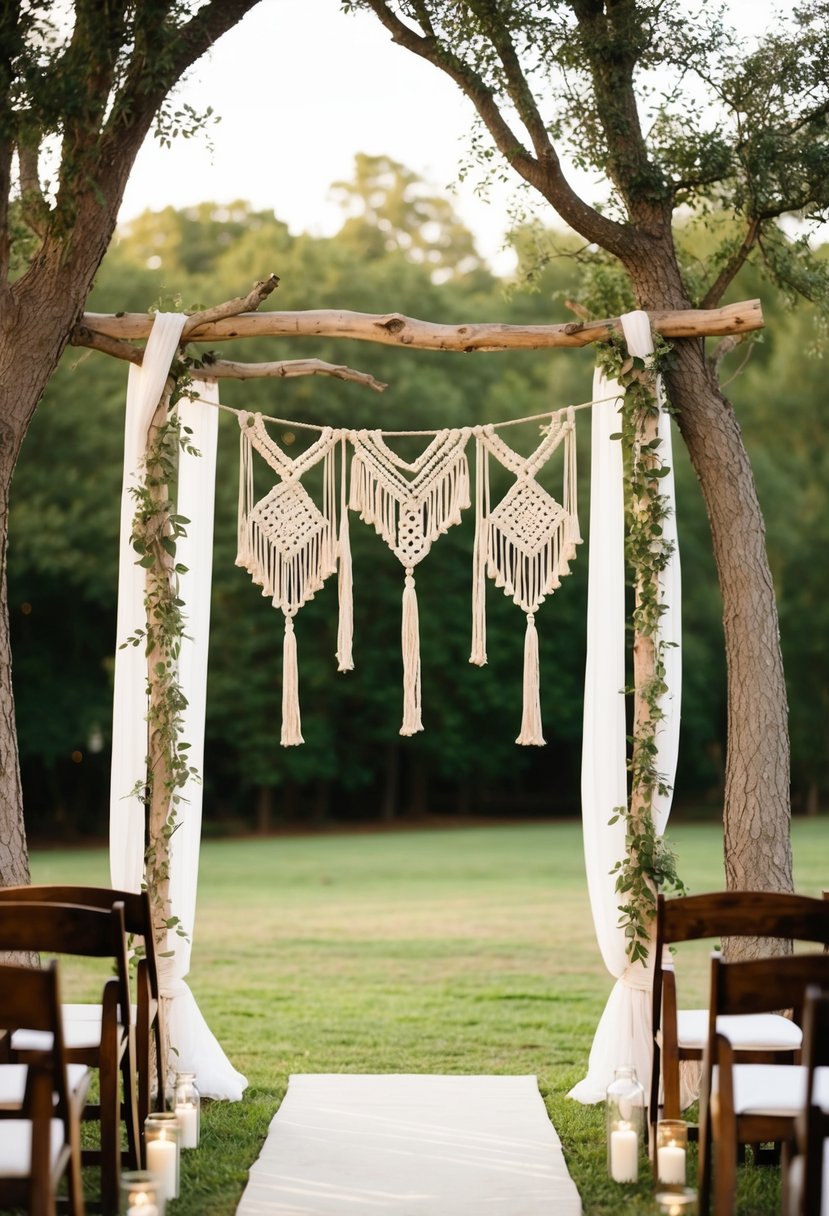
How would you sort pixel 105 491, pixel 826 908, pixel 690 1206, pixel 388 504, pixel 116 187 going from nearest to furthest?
pixel 690 1206 → pixel 826 908 → pixel 116 187 → pixel 388 504 → pixel 105 491

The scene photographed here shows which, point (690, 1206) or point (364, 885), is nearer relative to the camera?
point (690, 1206)

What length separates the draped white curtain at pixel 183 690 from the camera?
16.1ft

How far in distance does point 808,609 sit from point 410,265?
8.58 meters

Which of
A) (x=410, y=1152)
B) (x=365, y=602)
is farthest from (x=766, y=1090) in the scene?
(x=365, y=602)

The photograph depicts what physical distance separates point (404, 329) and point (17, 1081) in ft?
9.99

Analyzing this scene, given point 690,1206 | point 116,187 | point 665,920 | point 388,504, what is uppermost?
point 116,187

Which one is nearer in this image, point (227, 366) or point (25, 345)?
point (25, 345)

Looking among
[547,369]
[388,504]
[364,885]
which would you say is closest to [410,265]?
[547,369]

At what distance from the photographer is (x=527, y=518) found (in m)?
5.30

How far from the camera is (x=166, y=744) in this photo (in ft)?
16.3

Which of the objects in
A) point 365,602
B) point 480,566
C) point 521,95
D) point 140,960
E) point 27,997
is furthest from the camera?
point 365,602

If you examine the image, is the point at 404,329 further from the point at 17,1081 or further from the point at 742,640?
the point at 17,1081

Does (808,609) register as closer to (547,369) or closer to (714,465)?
(547,369)

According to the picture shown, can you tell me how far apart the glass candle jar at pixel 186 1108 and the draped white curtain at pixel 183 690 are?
621mm
